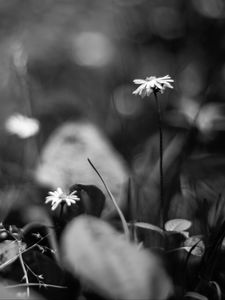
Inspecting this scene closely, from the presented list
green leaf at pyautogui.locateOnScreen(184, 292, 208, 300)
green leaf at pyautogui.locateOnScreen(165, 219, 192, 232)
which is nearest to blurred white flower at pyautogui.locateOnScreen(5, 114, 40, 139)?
green leaf at pyautogui.locateOnScreen(165, 219, 192, 232)

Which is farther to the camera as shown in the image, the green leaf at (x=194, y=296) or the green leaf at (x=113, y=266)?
the green leaf at (x=194, y=296)

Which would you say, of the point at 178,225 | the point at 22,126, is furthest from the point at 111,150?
the point at 178,225

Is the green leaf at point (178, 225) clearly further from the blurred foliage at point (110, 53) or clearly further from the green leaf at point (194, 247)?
the blurred foliage at point (110, 53)

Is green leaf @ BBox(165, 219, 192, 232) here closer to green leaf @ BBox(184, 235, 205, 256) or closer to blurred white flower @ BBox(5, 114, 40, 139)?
green leaf @ BBox(184, 235, 205, 256)

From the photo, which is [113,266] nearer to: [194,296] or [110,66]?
[194,296]

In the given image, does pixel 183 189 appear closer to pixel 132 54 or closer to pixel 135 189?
pixel 135 189

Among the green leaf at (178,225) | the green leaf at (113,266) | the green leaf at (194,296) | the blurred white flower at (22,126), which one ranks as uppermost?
the green leaf at (113,266)

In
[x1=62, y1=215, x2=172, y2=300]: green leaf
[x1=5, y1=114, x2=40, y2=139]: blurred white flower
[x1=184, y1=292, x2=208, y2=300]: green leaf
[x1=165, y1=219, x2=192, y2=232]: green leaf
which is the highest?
[x1=62, y1=215, x2=172, y2=300]: green leaf

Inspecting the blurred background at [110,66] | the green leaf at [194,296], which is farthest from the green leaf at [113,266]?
the blurred background at [110,66]
